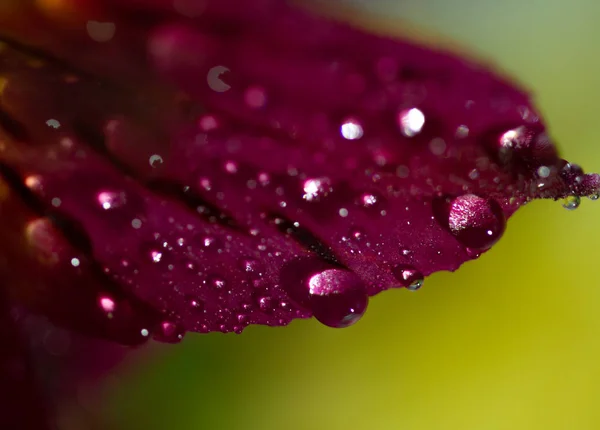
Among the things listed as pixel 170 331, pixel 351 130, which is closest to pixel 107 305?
pixel 170 331

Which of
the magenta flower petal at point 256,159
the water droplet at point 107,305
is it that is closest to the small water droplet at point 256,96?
the magenta flower petal at point 256,159

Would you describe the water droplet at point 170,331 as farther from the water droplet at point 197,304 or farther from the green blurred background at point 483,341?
the green blurred background at point 483,341

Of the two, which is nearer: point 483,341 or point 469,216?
point 469,216

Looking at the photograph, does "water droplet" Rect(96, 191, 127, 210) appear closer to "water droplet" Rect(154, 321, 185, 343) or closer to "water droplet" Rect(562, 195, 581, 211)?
"water droplet" Rect(154, 321, 185, 343)

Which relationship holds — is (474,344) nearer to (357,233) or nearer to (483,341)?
(483,341)

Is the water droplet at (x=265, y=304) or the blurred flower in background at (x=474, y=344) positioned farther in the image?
the blurred flower in background at (x=474, y=344)

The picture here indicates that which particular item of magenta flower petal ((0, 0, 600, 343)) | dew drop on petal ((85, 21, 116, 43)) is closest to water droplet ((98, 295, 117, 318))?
magenta flower petal ((0, 0, 600, 343))
